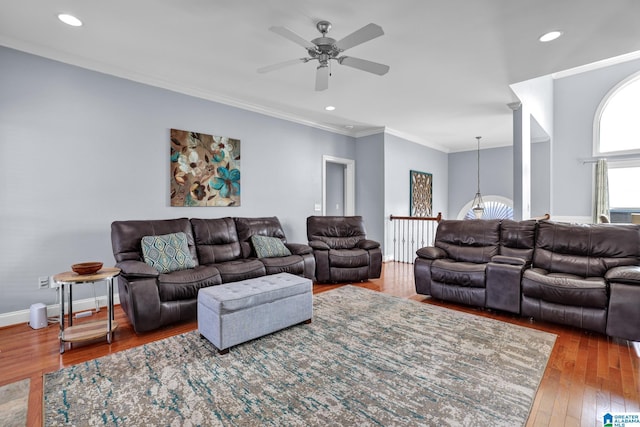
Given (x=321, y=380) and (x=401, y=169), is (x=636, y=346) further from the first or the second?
(x=401, y=169)

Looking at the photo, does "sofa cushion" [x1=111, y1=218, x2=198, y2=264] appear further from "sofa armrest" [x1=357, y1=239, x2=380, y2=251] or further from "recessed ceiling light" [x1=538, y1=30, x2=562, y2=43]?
"recessed ceiling light" [x1=538, y1=30, x2=562, y2=43]

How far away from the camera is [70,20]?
2.60m

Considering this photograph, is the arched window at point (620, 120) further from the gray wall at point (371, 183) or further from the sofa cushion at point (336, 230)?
the sofa cushion at point (336, 230)

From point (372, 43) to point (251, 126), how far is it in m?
2.55

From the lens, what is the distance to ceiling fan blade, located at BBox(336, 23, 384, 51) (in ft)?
7.16

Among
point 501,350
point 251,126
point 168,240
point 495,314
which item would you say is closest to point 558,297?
point 495,314

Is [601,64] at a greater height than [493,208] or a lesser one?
greater

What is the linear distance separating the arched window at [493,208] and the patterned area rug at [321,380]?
6233mm

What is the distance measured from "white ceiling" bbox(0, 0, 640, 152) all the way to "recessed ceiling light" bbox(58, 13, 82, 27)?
0.05m

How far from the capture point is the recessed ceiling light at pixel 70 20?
2527 mm

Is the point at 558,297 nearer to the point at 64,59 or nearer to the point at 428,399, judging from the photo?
the point at 428,399

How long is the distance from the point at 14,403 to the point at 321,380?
1.86 metres

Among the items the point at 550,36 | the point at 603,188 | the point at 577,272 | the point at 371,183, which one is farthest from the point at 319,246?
the point at 603,188

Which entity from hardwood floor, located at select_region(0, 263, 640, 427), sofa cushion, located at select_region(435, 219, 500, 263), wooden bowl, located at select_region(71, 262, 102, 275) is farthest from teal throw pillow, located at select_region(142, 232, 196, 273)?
sofa cushion, located at select_region(435, 219, 500, 263)
